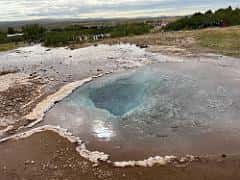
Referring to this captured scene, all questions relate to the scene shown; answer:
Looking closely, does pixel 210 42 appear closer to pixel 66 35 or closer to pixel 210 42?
pixel 210 42

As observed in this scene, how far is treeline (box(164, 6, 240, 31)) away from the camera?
7562 cm

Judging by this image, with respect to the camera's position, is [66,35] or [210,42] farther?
[66,35]

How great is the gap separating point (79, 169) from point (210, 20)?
69730 mm

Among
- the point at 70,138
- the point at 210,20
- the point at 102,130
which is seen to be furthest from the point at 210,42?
the point at 70,138

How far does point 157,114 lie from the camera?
64.4 feet

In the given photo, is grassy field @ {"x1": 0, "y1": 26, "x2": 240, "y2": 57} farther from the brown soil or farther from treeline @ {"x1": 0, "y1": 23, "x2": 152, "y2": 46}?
the brown soil

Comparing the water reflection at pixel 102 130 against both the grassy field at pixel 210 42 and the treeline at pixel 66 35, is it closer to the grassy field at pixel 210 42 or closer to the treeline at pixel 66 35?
the grassy field at pixel 210 42

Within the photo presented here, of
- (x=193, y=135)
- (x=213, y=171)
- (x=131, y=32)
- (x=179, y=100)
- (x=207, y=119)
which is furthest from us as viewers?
(x=131, y=32)

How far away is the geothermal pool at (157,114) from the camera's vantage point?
15.4 m

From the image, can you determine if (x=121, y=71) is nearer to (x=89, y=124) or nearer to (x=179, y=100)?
(x=179, y=100)

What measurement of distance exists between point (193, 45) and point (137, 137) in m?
34.8

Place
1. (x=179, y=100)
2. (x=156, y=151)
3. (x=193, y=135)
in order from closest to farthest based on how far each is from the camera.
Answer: (x=156, y=151) < (x=193, y=135) < (x=179, y=100)

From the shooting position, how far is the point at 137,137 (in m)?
16.5

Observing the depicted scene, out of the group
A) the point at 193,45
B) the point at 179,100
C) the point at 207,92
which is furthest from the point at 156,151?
the point at 193,45
